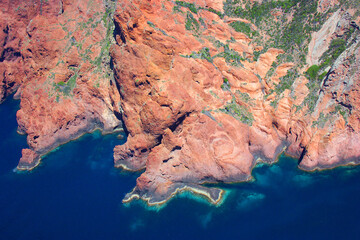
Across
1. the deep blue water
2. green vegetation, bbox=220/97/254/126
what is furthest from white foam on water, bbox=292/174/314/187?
green vegetation, bbox=220/97/254/126

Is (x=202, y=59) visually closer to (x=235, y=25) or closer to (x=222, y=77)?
(x=222, y=77)

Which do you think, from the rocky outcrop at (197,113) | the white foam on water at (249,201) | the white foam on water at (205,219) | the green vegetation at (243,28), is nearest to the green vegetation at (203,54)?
the rocky outcrop at (197,113)

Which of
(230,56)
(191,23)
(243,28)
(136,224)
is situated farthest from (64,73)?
(243,28)

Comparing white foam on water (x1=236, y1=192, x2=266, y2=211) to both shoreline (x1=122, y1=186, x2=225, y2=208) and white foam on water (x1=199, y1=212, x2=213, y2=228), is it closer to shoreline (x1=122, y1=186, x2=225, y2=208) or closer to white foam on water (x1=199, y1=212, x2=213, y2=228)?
shoreline (x1=122, y1=186, x2=225, y2=208)

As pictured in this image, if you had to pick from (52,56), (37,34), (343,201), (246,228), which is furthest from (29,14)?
(343,201)

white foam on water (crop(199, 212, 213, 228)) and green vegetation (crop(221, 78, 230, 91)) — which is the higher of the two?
green vegetation (crop(221, 78, 230, 91))
